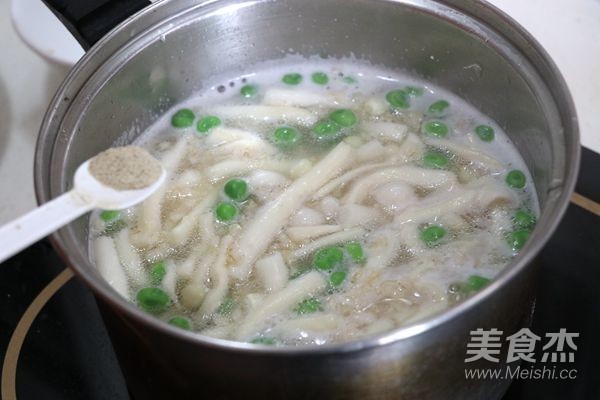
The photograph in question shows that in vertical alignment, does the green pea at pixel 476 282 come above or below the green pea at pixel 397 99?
below

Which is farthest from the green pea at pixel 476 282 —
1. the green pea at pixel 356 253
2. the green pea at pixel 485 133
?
the green pea at pixel 485 133

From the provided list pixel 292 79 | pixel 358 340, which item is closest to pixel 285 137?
pixel 292 79

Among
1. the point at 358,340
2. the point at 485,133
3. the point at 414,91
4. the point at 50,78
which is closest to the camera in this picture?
the point at 358,340

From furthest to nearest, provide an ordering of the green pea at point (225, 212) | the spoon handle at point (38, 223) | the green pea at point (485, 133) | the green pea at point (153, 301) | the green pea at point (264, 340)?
1. the green pea at point (485, 133)
2. the green pea at point (225, 212)
3. the green pea at point (153, 301)
4. the green pea at point (264, 340)
5. the spoon handle at point (38, 223)

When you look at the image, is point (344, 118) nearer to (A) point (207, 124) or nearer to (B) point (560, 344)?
(A) point (207, 124)

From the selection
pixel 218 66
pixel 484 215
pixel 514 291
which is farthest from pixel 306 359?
pixel 218 66

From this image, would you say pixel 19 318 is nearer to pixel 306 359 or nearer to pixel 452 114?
pixel 306 359

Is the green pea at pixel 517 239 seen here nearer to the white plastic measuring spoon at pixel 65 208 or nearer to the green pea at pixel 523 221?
the green pea at pixel 523 221
